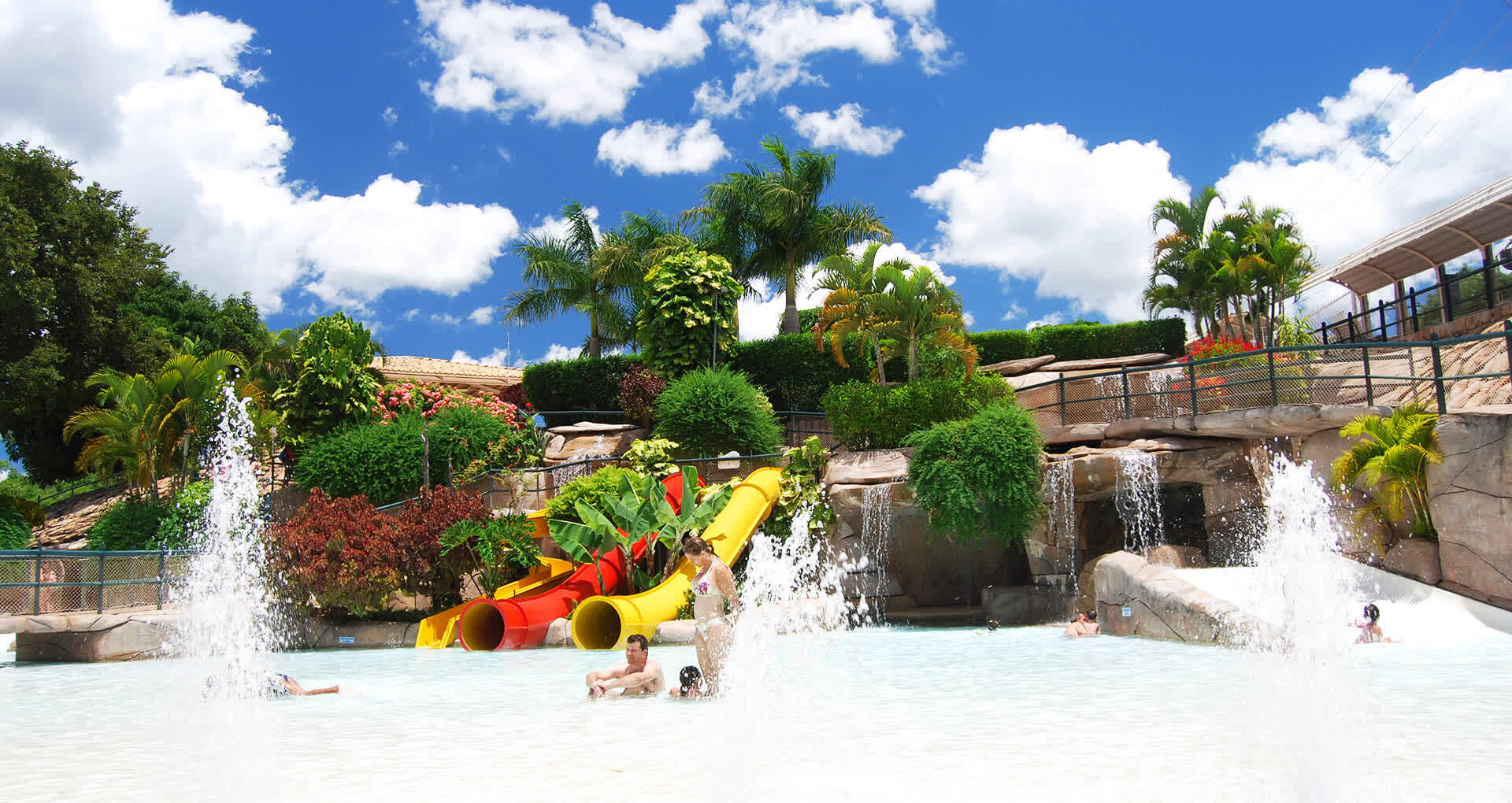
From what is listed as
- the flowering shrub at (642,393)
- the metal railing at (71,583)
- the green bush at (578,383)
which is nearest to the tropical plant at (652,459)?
the flowering shrub at (642,393)

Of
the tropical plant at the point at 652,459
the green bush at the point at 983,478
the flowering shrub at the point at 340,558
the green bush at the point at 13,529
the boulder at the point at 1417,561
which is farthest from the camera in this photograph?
the green bush at the point at 13,529

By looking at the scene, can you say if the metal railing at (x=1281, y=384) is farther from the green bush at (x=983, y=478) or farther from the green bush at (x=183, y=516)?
the green bush at (x=183, y=516)

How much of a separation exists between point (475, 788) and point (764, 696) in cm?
339

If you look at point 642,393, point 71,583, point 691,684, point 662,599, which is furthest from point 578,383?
point 691,684

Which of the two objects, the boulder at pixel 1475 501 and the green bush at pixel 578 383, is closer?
the boulder at pixel 1475 501

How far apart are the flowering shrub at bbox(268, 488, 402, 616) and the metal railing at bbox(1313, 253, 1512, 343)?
61.0ft

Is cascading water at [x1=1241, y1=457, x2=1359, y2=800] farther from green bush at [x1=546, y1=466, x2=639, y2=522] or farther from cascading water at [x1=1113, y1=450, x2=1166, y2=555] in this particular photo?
green bush at [x1=546, y1=466, x2=639, y2=522]

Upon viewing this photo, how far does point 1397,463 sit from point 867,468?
7.36 metres

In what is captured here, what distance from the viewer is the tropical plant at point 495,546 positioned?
1563 centimetres

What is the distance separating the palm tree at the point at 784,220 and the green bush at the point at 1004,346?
412cm

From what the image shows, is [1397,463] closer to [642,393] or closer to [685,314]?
[685,314]

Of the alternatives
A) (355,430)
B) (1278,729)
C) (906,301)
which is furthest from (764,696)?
(355,430)

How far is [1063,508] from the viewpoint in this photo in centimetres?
1518

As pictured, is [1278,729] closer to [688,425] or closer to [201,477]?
[688,425]
